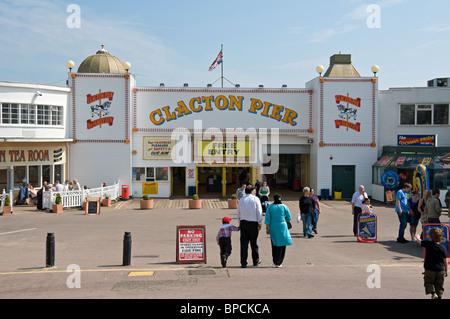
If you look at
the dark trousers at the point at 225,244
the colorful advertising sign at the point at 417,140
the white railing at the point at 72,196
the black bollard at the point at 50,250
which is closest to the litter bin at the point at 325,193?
the colorful advertising sign at the point at 417,140

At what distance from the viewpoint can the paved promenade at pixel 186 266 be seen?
27.7ft

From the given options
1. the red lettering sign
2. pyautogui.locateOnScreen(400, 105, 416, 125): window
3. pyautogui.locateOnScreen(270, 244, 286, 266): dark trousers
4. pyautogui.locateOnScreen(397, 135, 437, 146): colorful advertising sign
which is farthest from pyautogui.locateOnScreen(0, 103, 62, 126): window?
pyautogui.locateOnScreen(400, 105, 416, 125): window

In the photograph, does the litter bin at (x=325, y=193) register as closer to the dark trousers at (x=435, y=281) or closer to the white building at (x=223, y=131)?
the white building at (x=223, y=131)

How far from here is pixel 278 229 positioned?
→ 10.5m

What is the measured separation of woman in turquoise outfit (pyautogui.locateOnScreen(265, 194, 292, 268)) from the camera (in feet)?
34.3

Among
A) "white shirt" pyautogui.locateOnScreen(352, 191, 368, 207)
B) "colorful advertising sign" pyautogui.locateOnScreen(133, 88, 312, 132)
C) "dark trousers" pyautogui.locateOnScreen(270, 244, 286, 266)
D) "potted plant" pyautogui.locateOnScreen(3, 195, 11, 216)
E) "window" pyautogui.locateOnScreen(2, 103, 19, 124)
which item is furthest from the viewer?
"colorful advertising sign" pyautogui.locateOnScreen(133, 88, 312, 132)

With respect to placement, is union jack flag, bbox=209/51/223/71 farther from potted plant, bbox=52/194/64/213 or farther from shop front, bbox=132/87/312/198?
potted plant, bbox=52/194/64/213

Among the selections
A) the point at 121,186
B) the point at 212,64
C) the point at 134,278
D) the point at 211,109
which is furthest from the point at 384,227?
the point at 212,64

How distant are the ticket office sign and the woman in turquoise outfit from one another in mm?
1759

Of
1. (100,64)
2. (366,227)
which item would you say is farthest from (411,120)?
(100,64)

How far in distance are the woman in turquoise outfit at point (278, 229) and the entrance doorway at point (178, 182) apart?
781 inches

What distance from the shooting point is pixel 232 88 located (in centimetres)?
2820

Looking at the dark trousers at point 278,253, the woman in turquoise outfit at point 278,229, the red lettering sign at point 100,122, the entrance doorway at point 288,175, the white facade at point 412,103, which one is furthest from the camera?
the entrance doorway at point 288,175

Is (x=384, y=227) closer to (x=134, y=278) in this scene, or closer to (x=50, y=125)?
(x=134, y=278)
